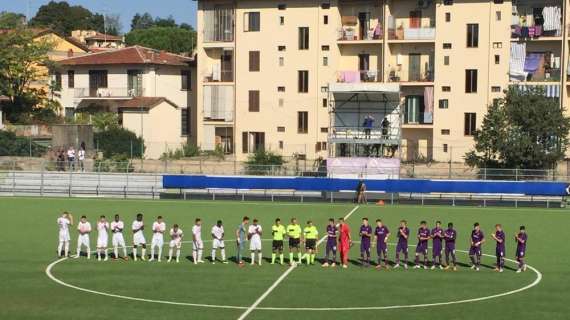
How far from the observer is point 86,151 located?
6931 cm

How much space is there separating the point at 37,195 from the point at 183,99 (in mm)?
29093

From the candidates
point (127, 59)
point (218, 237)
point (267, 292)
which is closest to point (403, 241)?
point (218, 237)

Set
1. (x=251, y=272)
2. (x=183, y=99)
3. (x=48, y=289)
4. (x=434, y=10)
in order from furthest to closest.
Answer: (x=183, y=99)
(x=434, y=10)
(x=251, y=272)
(x=48, y=289)

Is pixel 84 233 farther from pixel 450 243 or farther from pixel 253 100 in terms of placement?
pixel 253 100

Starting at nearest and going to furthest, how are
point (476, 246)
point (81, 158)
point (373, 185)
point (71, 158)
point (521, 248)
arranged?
point (521, 248)
point (476, 246)
point (373, 185)
point (81, 158)
point (71, 158)

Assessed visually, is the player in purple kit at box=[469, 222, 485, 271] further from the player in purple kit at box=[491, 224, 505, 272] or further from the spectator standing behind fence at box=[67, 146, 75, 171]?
the spectator standing behind fence at box=[67, 146, 75, 171]

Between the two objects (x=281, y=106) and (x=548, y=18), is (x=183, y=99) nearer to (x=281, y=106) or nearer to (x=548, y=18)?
(x=281, y=106)

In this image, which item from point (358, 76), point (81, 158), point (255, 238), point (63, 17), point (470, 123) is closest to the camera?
point (255, 238)

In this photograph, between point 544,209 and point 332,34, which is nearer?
point 544,209

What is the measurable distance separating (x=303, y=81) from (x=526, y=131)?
2116 cm

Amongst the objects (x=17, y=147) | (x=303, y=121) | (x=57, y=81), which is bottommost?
(x=17, y=147)

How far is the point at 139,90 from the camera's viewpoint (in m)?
82.5

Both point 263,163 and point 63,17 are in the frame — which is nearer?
point 263,163

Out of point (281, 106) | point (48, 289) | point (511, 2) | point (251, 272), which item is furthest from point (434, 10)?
point (48, 289)
